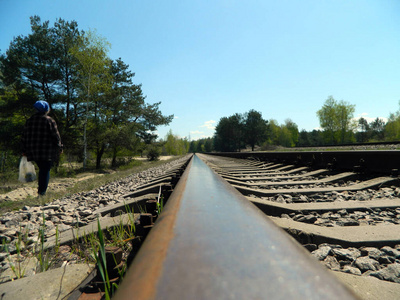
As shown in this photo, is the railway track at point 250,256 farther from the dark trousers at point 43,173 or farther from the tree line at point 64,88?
the tree line at point 64,88

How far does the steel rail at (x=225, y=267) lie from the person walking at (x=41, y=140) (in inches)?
184

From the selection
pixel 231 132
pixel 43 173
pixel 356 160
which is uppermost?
pixel 231 132

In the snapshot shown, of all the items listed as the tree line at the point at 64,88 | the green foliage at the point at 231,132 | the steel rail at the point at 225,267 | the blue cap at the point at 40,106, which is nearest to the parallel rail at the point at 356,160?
the steel rail at the point at 225,267

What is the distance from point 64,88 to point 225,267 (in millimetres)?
20277

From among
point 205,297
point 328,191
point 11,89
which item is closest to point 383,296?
point 205,297

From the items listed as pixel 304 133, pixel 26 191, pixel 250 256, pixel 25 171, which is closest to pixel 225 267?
pixel 250 256

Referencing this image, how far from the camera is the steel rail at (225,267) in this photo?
0.29 metres

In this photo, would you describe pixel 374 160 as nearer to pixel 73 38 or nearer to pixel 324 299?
pixel 324 299

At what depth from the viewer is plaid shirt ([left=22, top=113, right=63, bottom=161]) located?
4098mm

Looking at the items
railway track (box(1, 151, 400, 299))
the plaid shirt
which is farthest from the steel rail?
the plaid shirt

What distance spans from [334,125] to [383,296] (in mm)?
58652

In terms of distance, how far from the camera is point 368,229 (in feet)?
3.95

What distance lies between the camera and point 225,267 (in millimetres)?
350

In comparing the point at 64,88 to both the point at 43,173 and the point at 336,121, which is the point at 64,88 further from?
the point at 336,121
